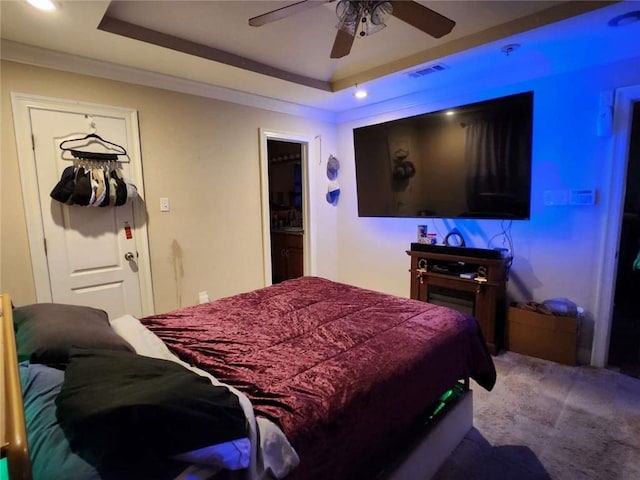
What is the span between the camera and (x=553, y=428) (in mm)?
2029

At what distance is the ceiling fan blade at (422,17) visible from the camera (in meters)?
1.72

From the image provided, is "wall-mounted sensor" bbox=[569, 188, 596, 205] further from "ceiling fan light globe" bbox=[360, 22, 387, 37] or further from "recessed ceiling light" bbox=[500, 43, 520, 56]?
"ceiling fan light globe" bbox=[360, 22, 387, 37]

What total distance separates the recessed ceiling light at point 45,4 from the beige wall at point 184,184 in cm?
71

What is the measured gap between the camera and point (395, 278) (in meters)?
4.04

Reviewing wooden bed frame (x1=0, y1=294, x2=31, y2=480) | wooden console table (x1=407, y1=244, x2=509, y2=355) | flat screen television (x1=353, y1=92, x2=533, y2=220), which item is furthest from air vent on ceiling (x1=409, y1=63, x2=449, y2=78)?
wooden bed frame (x1=0, y1=294, x2=31, y2=480)

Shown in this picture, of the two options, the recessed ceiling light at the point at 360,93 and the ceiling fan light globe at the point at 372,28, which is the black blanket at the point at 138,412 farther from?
the recessed ceiling light at the point at 360,93

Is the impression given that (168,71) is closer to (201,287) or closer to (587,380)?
(201,287)

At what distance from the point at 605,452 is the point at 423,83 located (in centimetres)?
302

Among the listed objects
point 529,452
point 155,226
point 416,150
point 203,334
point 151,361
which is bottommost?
point 529,452

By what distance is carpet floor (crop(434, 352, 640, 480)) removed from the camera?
1.73m

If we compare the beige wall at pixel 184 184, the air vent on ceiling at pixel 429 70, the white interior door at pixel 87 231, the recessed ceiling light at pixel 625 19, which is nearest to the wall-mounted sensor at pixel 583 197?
the recessed ceiling light at pixel 625 19

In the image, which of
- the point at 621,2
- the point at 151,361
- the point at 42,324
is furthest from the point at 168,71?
the point at 621,2

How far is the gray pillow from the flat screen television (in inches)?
111

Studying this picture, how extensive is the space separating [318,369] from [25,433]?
93 centimetres
